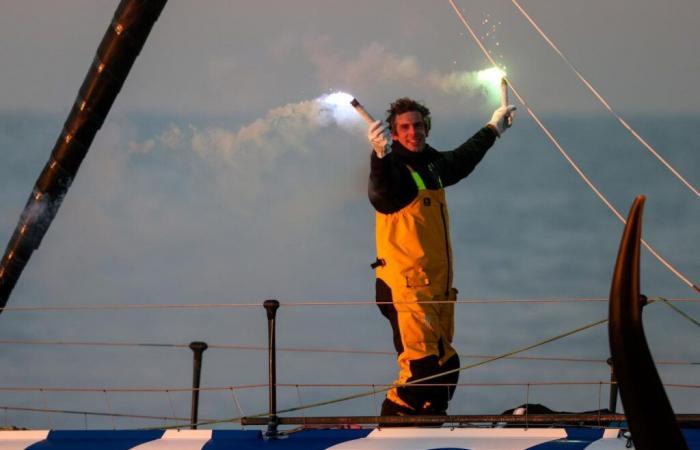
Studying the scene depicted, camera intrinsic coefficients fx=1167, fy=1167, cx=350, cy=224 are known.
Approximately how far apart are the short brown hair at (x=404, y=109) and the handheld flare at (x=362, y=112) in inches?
41.5

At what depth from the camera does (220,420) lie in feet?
25.9

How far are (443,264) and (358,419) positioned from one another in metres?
1.57

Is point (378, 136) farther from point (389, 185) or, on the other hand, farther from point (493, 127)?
point (493, 127)

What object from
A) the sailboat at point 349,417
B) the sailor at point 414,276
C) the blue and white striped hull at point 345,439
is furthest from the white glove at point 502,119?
the blue and white striped hull at point 345,439

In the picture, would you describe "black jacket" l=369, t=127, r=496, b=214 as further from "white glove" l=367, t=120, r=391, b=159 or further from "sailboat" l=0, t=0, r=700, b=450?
"sailboat" l=0, t=0, r=700, b=450

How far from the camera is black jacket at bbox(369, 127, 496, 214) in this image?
8.20m

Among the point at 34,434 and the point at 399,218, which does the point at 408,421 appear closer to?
the point at 399,218

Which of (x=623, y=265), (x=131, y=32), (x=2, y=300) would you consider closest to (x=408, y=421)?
(x=623, y=265)

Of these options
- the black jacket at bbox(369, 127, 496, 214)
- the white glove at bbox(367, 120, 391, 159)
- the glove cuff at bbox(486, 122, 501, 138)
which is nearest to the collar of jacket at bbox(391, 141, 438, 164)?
the black jacket at bbox(369, 127, 496, 214)

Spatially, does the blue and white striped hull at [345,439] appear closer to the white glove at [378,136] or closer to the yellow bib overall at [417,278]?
the yellow bib overall at [417,278]

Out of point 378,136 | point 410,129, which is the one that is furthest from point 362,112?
point 410,129

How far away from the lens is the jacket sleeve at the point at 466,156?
9.14 meters

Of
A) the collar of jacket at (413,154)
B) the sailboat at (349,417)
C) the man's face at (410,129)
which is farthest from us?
the man's face at (410,129)

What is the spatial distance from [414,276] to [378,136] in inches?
46.4
